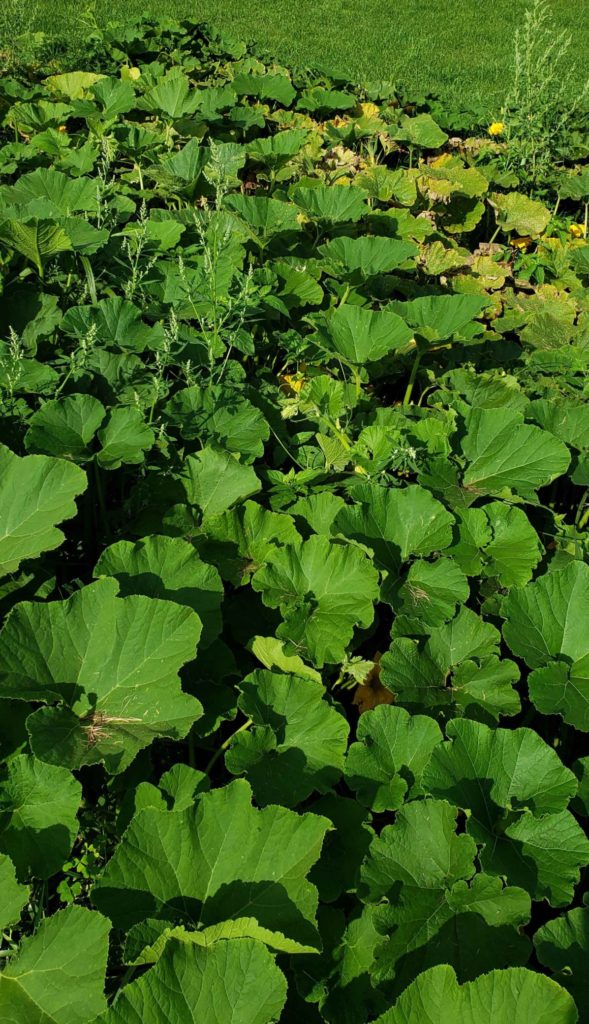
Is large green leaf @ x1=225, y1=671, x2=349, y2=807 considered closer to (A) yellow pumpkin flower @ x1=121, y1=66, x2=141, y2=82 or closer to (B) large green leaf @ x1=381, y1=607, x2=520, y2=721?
(B) large green leaf @ x1=381, y1=607, x2=520, y2=721

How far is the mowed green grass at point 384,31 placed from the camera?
30.2ft

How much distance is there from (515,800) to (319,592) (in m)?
0.69

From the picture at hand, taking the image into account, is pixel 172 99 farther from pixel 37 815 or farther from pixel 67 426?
pixel 37 815

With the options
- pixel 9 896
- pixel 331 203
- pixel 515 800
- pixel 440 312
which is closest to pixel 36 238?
pixel 440 312

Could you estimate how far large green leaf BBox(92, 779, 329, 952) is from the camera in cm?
149

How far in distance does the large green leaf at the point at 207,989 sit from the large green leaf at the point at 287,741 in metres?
0.49

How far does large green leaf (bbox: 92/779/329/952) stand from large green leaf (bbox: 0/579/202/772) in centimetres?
21

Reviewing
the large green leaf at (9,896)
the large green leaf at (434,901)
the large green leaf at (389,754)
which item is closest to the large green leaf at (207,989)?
the large green leaf at (9,896)

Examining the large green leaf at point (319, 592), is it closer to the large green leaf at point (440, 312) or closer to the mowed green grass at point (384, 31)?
the large green leaf at point (440, 312)

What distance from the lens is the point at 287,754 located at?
1862 mm

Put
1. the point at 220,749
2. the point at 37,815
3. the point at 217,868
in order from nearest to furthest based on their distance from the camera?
1. the point at 217,868
2. the point at 37,815
3. the point at 220,749

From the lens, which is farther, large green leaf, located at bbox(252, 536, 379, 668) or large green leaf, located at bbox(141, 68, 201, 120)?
large green leaf, located at bbox(141, 68, 201, 120)

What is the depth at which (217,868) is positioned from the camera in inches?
60.2

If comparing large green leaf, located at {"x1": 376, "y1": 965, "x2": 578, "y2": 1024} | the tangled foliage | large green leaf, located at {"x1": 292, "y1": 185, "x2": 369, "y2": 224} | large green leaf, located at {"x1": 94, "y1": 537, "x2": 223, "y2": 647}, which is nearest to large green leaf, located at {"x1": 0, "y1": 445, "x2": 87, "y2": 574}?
the tangled foliage
